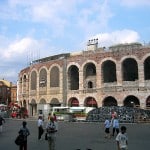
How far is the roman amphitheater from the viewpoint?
50.9 meters

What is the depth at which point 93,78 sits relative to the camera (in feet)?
185

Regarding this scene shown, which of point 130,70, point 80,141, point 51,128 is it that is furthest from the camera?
point 130,70

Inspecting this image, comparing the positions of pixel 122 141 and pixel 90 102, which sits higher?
pixel 90 102

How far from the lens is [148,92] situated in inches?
1948

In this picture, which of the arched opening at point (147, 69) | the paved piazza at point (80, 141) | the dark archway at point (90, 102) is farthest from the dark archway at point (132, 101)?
the paved piazza at point (80, 141)

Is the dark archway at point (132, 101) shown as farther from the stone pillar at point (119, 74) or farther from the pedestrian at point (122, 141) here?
the pedestrian at point (122, 141)

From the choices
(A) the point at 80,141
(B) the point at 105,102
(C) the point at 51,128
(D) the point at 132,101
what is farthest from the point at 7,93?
Result: (C) the point at 51,128

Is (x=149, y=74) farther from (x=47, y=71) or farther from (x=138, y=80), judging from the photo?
(x=47, y=71)

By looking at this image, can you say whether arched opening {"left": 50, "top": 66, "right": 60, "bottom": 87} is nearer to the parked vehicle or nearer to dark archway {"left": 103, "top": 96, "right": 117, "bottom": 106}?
the parked vehicle

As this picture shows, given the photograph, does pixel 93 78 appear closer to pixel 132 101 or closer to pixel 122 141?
pixel 132 101

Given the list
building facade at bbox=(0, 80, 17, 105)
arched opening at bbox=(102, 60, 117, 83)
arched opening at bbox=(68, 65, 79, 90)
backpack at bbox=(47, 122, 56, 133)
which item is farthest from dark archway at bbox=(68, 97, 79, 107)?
building facade at bbox=(0, 80, 17, 105)

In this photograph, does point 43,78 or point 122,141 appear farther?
point 43,78

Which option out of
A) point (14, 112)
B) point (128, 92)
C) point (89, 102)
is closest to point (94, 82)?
point (89, 102)

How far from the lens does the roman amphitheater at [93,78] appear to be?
50938 mm
